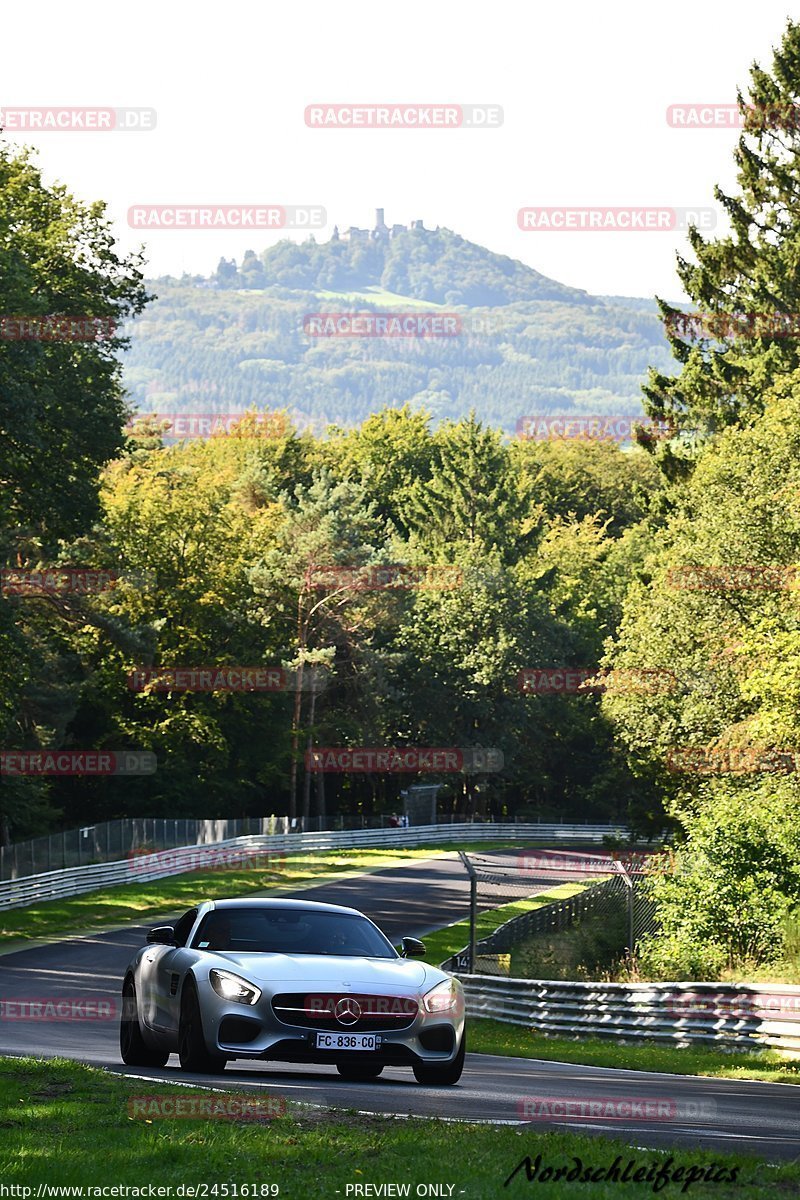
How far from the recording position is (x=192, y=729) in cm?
7419

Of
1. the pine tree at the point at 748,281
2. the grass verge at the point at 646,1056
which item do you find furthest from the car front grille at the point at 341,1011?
the pine tree at the point at 748,281

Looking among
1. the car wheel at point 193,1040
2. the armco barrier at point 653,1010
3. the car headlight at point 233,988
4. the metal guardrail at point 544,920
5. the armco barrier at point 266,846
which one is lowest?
the armco barrier at point 266,846

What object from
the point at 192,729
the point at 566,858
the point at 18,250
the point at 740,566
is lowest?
the point at 566,858

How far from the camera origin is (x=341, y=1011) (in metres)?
12.3

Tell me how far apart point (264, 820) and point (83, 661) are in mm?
10264

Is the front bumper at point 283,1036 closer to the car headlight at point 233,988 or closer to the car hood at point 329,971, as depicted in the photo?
the car headlight at point 233,988

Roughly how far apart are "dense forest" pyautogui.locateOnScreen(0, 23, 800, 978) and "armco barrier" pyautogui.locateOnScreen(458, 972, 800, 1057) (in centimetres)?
256

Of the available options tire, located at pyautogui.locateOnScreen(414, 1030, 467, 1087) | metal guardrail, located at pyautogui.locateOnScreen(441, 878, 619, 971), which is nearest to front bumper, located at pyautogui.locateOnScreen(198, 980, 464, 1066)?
tire, located at pyautogui.locateOnScreen(414, 1030, 467, 1087)

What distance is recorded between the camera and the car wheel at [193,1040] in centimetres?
1247

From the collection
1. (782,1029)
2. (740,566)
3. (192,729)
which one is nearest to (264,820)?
(192,729)

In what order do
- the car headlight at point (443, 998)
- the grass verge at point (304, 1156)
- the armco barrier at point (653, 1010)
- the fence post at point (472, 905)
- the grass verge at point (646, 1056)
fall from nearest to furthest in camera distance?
the grass verge at point (304, 1156), the car headlight at point (443, 998), the grass verge at point (646, 1056), the armco barrier at point (653, 1010), the fence post at point (472, 905)

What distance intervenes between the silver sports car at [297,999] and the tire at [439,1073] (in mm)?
Result: 11

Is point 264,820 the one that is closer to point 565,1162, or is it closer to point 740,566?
point 740,566

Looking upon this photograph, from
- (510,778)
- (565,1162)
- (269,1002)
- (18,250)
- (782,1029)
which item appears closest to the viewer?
(565,1162)
